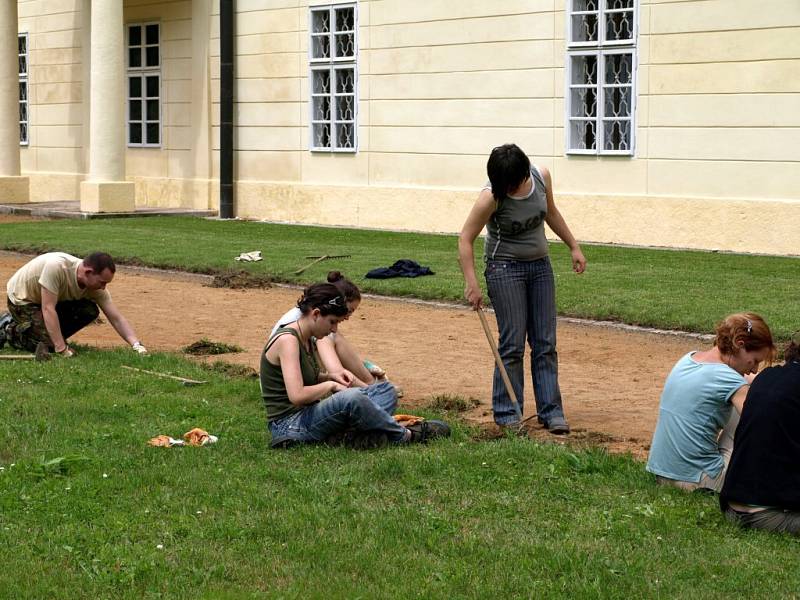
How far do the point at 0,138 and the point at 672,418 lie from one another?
2396cm

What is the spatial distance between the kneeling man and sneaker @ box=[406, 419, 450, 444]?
3439 mm

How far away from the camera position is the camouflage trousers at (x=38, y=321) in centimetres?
1047

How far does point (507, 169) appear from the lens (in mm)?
7602

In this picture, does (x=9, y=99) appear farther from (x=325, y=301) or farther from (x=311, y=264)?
(x=325, y=301)

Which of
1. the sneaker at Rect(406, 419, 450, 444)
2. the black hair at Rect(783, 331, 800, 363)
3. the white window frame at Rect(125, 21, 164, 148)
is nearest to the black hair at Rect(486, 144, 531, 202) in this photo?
the sneaker at Rect(406, 419, 450, 444)

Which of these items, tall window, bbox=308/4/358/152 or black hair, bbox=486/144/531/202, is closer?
black hair, bbox=486/144/531/202

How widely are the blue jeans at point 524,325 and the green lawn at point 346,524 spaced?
0.51 metres

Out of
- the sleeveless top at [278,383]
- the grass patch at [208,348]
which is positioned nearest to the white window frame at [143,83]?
the grass patch at [208,348]

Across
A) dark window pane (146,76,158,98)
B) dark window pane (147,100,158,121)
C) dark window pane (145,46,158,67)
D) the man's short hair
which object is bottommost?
the man's short hair

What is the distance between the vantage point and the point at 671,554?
5.42 metres

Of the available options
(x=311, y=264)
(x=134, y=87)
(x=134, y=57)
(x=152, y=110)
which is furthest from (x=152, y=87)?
(x=311, y=264)

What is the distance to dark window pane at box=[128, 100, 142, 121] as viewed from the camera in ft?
89.4

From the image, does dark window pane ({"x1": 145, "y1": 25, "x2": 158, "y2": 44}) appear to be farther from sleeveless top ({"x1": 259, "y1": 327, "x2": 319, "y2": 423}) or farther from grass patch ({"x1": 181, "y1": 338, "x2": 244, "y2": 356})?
sleeveless top ({"x1": 259, "y1": 327, "x2": 319, "y2": 423})

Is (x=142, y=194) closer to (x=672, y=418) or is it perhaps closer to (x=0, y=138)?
(x=0, y=138)
